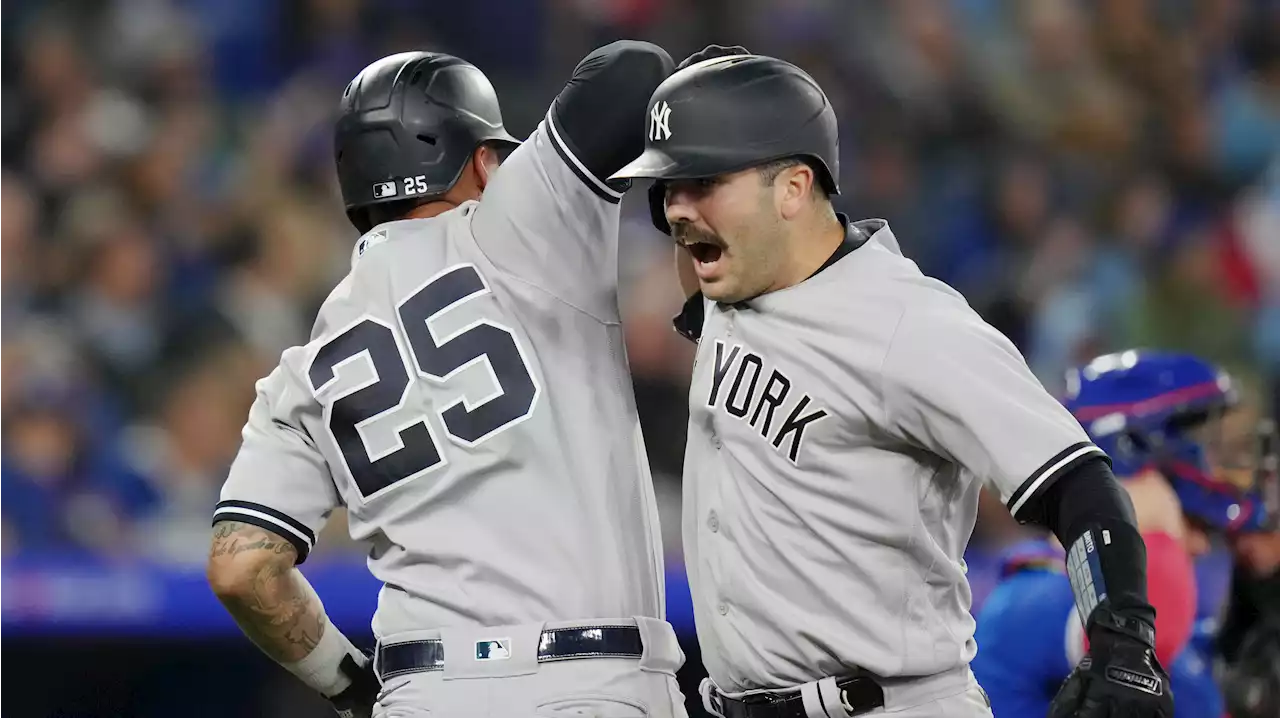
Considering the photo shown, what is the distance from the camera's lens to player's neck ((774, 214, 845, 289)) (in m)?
2.76

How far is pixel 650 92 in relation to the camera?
3082 millimetres

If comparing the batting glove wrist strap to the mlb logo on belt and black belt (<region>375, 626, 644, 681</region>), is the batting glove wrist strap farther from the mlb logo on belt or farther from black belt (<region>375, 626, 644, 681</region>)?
the mlb logo on belt

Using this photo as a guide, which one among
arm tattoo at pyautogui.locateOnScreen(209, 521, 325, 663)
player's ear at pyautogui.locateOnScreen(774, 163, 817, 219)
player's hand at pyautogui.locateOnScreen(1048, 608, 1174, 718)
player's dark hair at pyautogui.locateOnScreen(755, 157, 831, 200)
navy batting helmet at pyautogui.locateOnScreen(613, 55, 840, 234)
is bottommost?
player's hand at pyautogui.locateOnScreen(1048, 608, 1174, 718)

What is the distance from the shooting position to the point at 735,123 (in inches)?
107

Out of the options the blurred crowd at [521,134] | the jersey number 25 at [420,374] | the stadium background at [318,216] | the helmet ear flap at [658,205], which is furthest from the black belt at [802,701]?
the blurred crowd at [521,134]

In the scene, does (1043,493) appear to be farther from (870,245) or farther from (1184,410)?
(1184,410)

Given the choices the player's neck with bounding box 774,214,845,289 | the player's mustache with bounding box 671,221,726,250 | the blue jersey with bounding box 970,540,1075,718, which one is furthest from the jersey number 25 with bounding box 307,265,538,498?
the blue jersey with bounding box 970,540,1075,718

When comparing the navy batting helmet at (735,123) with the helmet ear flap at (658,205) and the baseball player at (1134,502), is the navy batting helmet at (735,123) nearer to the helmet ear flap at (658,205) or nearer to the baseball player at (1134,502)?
the helmet ear flap at (658,205)

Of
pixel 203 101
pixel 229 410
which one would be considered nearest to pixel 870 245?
pixel 229 410

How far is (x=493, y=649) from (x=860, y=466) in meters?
0.76

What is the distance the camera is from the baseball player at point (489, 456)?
2.94 metres

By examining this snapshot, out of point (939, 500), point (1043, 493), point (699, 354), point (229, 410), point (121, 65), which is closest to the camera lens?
point (1043, 493)

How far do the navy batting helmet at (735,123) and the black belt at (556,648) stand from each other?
0.82 m

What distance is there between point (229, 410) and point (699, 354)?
13.8 feet
